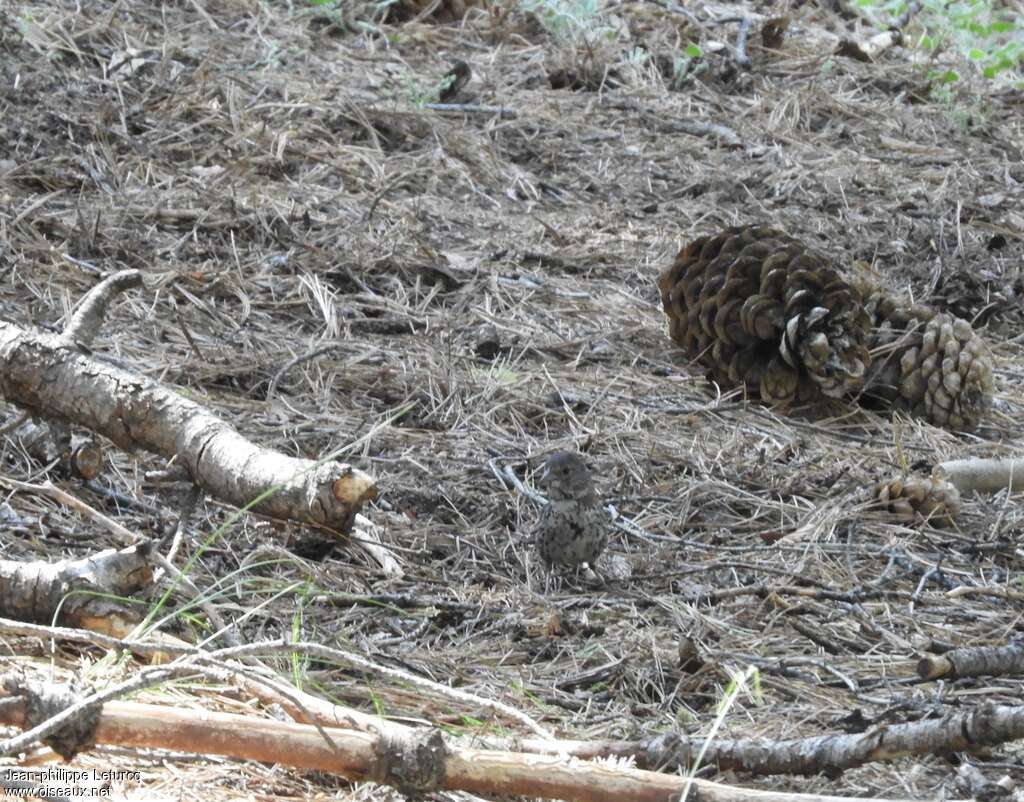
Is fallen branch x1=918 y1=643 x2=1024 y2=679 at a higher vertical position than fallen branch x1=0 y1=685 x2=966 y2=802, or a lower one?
lower

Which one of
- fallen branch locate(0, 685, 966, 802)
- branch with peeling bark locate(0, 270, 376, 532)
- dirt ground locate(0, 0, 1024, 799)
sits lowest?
dirt ground locate(0, 0, 1024, 799)

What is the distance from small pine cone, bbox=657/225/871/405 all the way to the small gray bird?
4.17 ft

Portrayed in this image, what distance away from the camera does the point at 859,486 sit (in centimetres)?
376

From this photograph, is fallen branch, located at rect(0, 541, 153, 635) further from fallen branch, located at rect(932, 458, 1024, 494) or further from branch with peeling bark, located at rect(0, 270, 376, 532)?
fallen branch, located at rect(932, 458, 1024, 494)

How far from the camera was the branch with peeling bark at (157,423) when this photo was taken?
2.85 metres

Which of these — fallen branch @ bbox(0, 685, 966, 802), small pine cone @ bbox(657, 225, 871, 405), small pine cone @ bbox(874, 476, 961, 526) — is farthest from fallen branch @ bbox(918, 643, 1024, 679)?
small pine cone @ bbox(657, 225, 871, 405)

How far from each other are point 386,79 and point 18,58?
179 centimetres

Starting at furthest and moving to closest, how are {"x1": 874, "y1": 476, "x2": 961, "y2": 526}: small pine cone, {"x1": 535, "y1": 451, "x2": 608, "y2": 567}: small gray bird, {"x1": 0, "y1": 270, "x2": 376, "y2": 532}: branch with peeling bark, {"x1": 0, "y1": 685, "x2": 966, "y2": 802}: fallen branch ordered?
{"x1": 874, "y1": 476, "x2": 961, "y2": 526}: small pine cone, {"x1": 535, "y1": 451, "x2": 608, "y2": 567}: small gray bird, {"x1": 0, "y1": 270, "x2": 376, "y2": 532}: branch with peeling bark, {"x1": 0, "y1": 685, "x2": 966, "y2": 802}: fallen branch

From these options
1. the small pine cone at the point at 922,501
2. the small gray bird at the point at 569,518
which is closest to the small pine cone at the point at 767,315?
the small pine cone at the point at 922,501

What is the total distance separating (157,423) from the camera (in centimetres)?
306

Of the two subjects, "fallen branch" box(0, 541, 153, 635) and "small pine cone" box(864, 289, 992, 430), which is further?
"small pine cone" box(864, 289, 992, 430)

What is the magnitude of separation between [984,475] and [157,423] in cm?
224

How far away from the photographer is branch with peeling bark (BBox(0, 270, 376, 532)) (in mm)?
2846

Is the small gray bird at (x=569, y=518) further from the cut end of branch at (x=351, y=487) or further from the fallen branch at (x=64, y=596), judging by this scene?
the fallen branch at (x=64, y=596)
